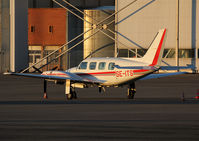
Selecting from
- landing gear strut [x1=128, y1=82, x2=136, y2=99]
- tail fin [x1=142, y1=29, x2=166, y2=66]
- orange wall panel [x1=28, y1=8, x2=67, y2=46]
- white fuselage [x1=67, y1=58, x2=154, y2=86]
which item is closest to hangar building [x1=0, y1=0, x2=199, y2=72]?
orange wall panel [x1=28, y1=8, x2=67, y2=46]

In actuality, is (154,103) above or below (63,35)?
below

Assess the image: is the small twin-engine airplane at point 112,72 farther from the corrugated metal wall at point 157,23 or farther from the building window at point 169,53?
the corrugated metal wall at point 157,23

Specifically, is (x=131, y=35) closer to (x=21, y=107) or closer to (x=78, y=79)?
(x=78, y=79)

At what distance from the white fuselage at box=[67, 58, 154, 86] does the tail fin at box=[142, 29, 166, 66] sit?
38 centimetres

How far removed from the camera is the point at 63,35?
88250 mm

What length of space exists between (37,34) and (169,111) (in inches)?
2565

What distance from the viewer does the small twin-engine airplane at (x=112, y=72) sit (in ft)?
105

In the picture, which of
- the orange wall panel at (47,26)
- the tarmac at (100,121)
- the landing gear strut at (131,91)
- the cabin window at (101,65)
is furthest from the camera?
the orange wall panel at (47,26)

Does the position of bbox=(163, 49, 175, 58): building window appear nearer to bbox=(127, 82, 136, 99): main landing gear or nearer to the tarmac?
bbox=(127, 82, 136, 99): main landing gear

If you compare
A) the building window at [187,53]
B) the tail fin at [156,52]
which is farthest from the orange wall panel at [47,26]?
the tail fin at [156,52]

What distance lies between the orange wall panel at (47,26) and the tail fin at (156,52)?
56.0 meters

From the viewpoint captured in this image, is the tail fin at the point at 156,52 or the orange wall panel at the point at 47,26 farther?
the orange wall panel at the point at 47,26

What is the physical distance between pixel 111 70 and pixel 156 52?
2887 mm

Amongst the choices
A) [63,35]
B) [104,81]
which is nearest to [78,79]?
[104,81]
